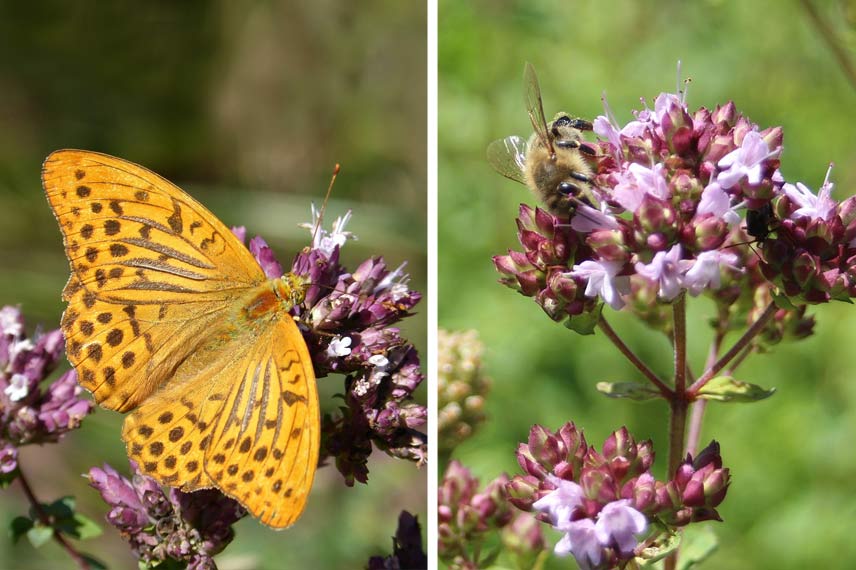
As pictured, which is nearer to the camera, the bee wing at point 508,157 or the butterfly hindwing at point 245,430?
the butterfly hindwing at point 245,430

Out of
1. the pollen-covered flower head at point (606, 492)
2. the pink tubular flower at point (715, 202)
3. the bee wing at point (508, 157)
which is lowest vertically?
the pollen-covered flower head at point (606, 492)

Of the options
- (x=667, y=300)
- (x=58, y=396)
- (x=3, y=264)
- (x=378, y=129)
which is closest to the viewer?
(x=667, y=300)

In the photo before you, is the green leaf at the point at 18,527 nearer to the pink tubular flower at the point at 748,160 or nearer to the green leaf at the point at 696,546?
the green leaf at the point at 696,546

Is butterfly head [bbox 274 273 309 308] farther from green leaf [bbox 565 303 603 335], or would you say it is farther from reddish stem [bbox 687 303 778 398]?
reddish stem [bbox 687 303 778 398]

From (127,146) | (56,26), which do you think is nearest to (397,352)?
(127,146)

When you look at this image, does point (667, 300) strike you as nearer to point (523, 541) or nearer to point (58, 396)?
point (523, 541)

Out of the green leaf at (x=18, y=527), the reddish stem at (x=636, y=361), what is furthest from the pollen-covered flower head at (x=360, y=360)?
the green leaf at (x=18, y=527)
